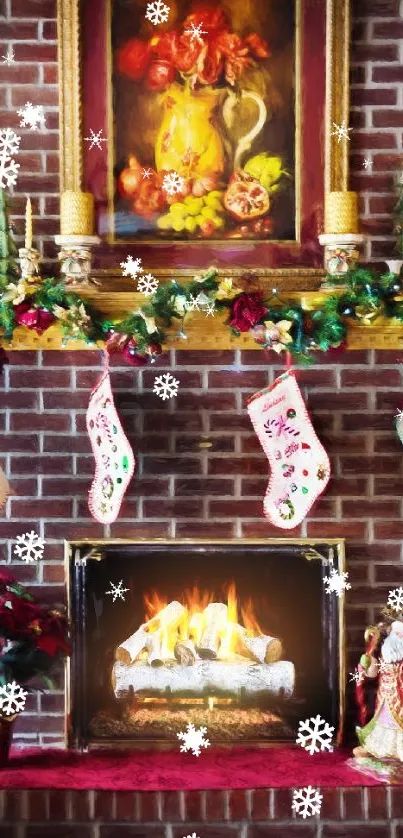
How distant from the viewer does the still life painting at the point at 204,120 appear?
10.8 feet

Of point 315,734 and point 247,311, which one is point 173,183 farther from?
point 315,734

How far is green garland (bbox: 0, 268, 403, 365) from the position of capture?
3.07m

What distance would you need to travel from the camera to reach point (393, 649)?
3131 mm

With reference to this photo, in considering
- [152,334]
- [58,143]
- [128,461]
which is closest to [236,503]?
[128,461]

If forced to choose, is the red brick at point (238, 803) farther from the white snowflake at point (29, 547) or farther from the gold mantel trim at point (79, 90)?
the gold mantel trim at point (79, 90)

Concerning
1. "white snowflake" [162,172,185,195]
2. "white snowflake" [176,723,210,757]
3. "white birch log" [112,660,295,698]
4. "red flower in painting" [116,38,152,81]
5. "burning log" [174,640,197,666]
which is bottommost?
"white snowflake" [176,723,210,757]

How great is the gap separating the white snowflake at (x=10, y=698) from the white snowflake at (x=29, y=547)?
415 mm

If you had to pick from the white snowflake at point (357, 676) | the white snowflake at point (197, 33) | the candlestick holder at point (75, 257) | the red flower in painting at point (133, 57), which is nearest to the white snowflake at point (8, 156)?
the candlestick holder at point (75, 257)

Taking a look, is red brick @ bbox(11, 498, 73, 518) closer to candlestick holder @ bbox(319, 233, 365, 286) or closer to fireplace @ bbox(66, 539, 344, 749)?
fireplace @ bbox(66, 539, 344, 749)

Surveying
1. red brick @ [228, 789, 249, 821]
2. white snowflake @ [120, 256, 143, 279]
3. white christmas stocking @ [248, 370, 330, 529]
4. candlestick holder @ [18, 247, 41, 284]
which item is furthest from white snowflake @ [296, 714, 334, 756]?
candlestick holder @ [18, 247, 41, 284]

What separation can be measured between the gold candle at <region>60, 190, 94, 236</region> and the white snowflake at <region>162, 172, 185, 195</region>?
0.26m

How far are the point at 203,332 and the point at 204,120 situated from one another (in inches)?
27.0

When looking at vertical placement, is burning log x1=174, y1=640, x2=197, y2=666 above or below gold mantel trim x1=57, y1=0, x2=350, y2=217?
below

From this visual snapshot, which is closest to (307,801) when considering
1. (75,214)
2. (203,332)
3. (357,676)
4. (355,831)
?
(355,831)
